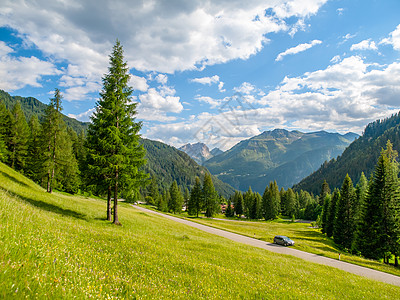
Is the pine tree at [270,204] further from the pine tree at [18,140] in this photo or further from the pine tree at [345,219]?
the pine tree at [18,140]

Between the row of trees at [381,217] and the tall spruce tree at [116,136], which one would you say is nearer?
the tall spruce tree at [116,136]

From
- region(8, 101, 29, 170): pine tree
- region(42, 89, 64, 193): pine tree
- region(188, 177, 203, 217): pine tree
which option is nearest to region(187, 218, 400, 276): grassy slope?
region(188, 177, 203, 217): pine tree

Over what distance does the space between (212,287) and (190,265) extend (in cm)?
230

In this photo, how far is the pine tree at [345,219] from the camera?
167 feet

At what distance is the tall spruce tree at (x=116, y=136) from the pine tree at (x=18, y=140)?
Result: 43.0 meters

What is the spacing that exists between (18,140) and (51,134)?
2515 centimetres

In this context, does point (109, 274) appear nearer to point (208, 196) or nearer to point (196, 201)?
point (196, 201)

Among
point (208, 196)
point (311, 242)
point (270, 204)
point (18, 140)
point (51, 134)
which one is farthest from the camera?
point (270, 204)

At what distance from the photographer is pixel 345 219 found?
5253 cm

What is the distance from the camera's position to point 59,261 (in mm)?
5496

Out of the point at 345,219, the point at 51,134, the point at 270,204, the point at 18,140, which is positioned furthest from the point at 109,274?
→ the point at 270,204

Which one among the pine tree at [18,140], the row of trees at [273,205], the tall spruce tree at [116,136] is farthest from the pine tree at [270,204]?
the pine tree at [18,140]

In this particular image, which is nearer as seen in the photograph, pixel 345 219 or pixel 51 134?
pixel 51 134

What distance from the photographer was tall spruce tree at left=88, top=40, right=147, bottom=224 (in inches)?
862
